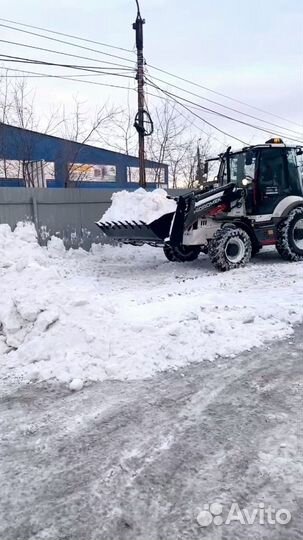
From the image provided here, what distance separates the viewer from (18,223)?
12359 millimetres

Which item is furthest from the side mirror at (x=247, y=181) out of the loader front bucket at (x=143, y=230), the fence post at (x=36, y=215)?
the fence post at (x=36, y=215)

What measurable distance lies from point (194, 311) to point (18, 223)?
24.4 feet

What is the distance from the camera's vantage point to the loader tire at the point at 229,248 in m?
10.5

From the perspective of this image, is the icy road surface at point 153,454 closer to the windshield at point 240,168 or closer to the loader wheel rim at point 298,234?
the windshield at point 240,168

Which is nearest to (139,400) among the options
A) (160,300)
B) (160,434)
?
(160,434)

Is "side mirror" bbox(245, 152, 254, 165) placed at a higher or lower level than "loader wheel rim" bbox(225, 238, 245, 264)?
higher

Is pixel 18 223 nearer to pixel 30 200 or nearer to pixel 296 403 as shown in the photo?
pixel 30 200

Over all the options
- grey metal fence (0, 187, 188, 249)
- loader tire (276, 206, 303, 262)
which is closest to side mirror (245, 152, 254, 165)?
loader tire (276, 206, 303, 262)

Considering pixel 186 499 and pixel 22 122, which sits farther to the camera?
pixel 22 122

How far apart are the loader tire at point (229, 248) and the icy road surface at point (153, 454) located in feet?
18.8

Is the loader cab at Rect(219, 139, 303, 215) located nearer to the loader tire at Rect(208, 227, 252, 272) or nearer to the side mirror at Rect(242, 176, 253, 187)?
the side mirror at Rect(242, 176, 253, 187)

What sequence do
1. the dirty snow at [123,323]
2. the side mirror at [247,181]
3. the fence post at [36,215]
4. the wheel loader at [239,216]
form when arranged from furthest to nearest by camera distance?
the fence post at [36,215] < the side mirror at [247,181] < the wheel loader at [239,216] < the dirty snow at [123,323]

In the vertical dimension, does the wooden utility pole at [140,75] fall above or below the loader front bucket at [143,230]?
above

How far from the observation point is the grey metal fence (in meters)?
12.4
